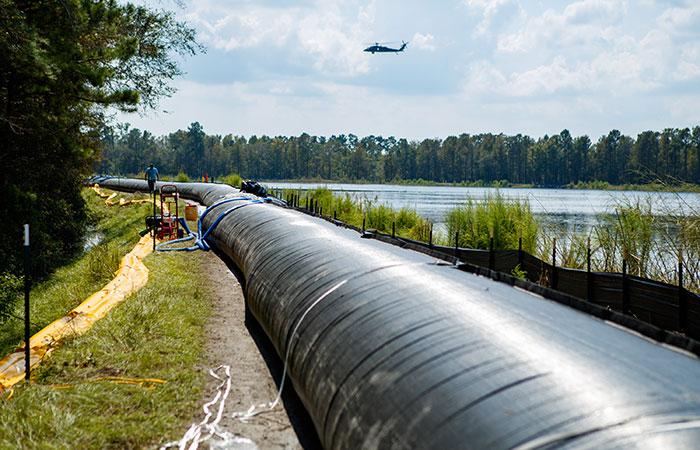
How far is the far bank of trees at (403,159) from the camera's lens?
106 metres

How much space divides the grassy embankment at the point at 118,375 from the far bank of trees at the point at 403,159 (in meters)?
99.0

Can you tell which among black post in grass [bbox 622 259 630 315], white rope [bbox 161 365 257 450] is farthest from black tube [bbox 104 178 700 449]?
black post in grass [bbox 622 259 630 315]

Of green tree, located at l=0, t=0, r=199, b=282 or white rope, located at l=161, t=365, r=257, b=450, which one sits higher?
green tree, located at l=0, t=0, r=199, b=282

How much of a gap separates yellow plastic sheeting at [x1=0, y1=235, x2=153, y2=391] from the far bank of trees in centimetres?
9808

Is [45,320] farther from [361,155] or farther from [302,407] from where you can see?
[361,155]

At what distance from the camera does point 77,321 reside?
6473mm

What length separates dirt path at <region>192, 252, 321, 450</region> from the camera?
4.14m

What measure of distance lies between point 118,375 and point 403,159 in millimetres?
133618

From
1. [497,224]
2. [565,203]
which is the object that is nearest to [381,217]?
[497,224]

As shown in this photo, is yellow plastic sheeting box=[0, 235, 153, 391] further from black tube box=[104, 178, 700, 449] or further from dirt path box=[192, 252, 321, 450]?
black tube box=[104, 178, 700, 449]

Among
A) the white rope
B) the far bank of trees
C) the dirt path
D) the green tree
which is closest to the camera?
the white rope

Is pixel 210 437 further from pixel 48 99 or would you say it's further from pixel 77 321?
pixel 48 99

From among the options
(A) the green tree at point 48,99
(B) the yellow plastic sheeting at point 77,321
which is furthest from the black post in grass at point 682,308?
(A) the green tree at point 48,99

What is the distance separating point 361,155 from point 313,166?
15.2 meters
